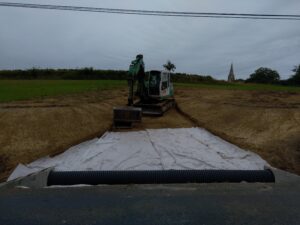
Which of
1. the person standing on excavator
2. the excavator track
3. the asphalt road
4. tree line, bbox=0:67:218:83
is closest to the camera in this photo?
the asphalt road

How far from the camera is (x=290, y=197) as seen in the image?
22.2ft

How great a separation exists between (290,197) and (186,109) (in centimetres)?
1642

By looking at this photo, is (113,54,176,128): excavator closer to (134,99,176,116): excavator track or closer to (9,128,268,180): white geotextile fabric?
(134,99,176,116): excavator track

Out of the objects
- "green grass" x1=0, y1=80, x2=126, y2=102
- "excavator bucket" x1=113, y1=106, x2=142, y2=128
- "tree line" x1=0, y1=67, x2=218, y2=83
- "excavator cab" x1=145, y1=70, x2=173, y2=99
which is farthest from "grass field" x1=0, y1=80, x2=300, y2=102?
"tree line" x1=0, y1=67, x2=218, y2=83

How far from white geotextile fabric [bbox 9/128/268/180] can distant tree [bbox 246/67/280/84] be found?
82770mm

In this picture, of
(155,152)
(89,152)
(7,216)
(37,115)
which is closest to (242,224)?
(7,216)

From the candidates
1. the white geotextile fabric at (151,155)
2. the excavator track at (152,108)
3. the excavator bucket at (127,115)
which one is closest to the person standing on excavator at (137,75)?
the excavator track at (152,108)

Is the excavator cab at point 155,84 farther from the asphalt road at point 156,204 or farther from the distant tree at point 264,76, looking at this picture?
the distant tree at point 264,76

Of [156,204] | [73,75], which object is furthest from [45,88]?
[156,204]

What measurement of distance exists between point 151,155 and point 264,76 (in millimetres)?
88233

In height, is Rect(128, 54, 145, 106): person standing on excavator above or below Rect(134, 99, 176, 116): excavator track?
above

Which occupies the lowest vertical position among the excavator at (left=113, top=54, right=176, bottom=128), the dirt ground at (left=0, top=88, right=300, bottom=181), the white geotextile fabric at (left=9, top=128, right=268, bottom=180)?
the white geotextile fabric at (left=9, top=128, right=268, bottom=180)

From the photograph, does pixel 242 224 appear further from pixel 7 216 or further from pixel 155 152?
pixel 155 152

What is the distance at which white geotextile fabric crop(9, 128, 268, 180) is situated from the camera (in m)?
11.0
